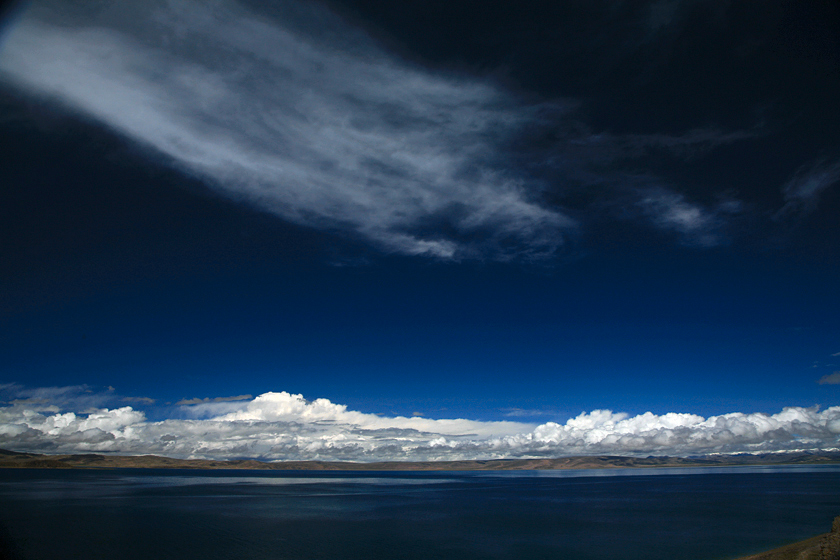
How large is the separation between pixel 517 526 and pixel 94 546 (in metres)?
79.6

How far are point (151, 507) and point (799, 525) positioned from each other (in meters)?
165

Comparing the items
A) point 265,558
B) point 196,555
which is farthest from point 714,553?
point 196,555

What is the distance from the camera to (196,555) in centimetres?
6569

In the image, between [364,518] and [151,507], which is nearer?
[364,518]

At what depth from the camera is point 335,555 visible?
6588cm

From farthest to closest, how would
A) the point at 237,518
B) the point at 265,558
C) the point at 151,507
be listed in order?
the point at 151,507
the point at 237,518
the point at 265,558

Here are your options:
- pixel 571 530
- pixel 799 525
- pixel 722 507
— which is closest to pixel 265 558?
pixel 571 530

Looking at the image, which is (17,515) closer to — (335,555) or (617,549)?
(335,555)

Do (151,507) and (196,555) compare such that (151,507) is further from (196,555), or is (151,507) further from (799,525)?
(799,525)

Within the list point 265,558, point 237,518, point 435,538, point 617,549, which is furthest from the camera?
point 237,518

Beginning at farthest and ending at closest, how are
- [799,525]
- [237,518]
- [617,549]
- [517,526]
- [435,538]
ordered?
1. [237,518]
2. [517,526]
3. [799,525]
4. [435,538]
5. [617,549]

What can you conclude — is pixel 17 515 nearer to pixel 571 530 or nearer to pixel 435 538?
pixel 435 538

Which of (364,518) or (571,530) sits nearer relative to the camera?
(571,530)

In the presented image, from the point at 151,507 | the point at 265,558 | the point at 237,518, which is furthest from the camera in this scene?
the point at 151,507
